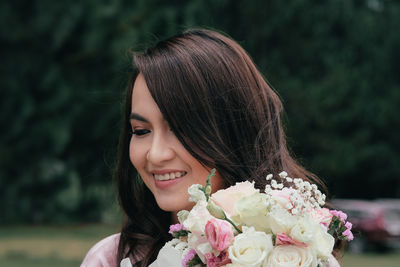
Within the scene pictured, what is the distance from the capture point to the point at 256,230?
1.86 m

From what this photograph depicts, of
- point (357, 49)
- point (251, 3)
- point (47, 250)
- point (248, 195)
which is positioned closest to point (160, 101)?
point (248, 195)

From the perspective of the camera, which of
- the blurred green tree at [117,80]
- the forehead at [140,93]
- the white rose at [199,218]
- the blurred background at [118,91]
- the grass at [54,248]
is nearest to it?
the white rose at [199,218]

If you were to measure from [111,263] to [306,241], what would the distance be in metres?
1.17

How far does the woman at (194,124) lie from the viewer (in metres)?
2.35

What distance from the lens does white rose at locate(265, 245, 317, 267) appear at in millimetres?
1756

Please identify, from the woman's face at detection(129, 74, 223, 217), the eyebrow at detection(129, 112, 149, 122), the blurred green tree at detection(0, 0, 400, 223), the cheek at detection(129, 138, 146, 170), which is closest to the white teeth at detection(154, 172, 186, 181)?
the woman's face at detection(129, 74, 223, 217)

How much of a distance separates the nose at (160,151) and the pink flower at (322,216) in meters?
0.61

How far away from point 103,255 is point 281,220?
114cm

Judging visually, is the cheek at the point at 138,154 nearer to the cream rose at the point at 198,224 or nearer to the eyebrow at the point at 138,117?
the eyebrow at the point at 138,117

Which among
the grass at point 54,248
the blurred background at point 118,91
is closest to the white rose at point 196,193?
the grass at point 54,248

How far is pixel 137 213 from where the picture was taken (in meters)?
2.84

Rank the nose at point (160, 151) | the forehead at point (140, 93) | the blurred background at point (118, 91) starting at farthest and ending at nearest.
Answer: the blurred background at point (118, 91), the forehead at point (140, 93), the nose at point (160, 151)

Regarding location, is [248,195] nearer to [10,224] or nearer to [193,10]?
[193,10]

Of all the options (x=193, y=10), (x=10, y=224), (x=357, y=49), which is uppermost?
(x=193, y=10)
